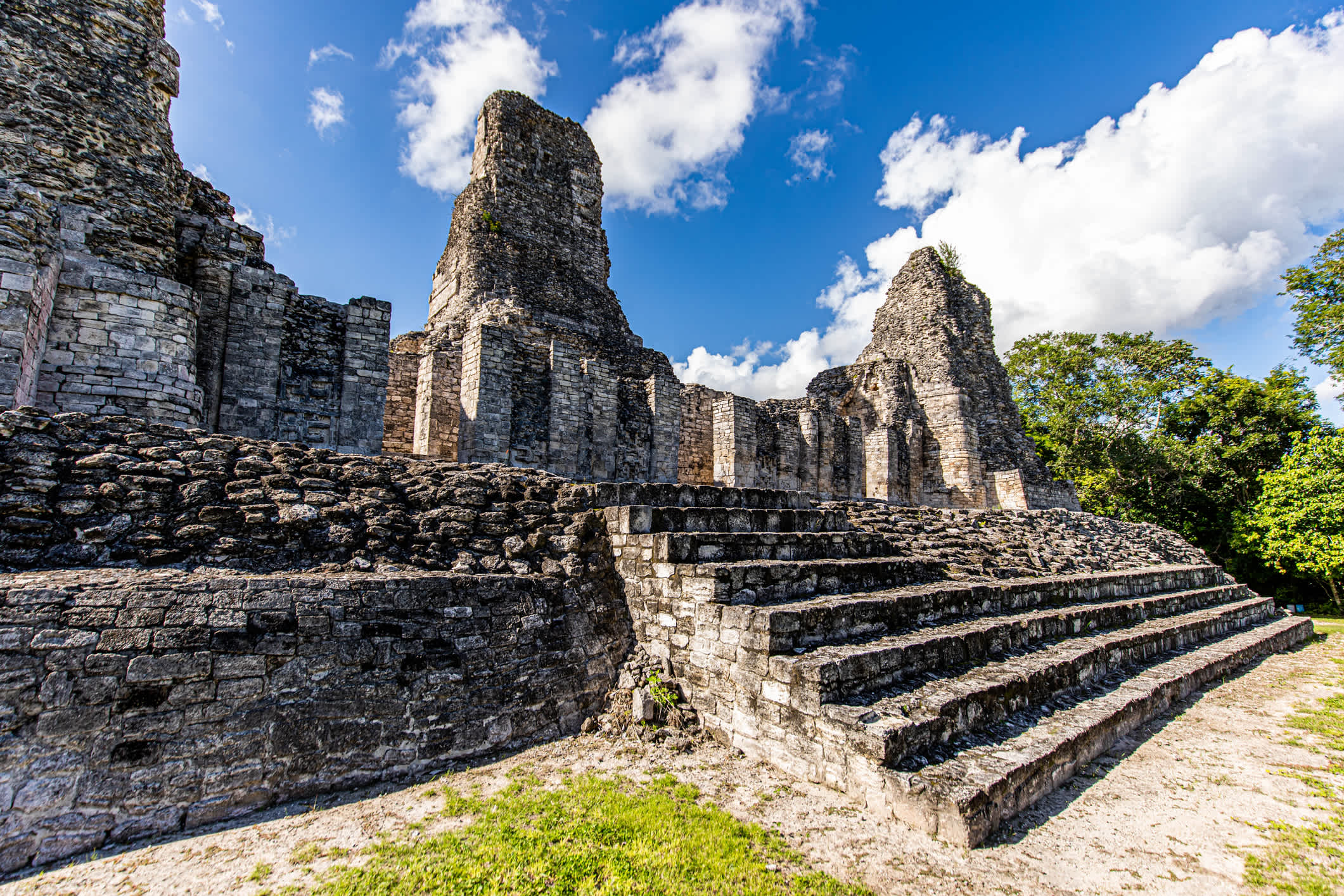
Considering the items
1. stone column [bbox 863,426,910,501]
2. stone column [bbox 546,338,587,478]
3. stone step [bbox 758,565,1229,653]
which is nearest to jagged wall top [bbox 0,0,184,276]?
stone column [bbox 546,338,587,478]

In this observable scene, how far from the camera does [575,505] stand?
6141 millimetres

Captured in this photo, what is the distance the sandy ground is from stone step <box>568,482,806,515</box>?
246 centimetres

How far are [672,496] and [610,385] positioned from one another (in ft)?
17.8

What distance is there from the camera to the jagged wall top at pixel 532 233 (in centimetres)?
1546

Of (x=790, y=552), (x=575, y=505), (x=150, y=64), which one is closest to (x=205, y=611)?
(x=575, y=505)

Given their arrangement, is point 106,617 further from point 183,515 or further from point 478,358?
point 478,358

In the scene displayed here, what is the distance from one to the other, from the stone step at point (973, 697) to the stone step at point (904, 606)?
0.61 meters

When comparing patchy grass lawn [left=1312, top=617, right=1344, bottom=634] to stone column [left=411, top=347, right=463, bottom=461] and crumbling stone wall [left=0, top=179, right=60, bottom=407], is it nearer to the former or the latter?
stone column [left=411, top=347, right=463, bottom=461]

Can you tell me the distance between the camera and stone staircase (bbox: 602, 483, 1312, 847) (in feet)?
12.4

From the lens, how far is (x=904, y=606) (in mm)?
5457

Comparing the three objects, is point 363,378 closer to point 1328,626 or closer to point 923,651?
point 923,651

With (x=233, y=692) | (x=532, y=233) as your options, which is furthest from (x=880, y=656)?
(x=532, y=233)

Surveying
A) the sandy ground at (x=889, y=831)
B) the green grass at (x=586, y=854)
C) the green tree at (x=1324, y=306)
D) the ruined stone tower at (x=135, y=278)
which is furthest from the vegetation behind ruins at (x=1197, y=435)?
the ruined stone tower at (x=135, y=278)

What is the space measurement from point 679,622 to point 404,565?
255 cm
